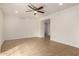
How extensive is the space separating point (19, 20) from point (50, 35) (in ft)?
3.29

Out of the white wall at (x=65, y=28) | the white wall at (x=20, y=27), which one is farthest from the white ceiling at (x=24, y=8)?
the white wall at (x=65, y=28)

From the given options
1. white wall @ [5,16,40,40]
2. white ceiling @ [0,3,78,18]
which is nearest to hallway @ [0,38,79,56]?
white wall @ [5,16,40,40]

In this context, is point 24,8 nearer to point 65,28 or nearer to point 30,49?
point 30,49

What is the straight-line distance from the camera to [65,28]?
2658 millimetres

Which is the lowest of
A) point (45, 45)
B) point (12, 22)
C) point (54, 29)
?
point (45, 45)

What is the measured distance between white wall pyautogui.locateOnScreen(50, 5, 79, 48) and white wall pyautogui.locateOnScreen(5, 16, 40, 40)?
1.66 ft

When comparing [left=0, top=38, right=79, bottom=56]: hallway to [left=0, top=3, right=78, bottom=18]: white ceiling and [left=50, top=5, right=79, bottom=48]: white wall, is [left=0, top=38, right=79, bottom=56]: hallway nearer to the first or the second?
[left=50, top=5, right=79, bottom=48]: white wall

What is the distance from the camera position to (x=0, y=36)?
211 cm

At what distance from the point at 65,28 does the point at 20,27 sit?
1.21 metres

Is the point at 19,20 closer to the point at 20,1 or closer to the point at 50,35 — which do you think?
the point at 20,1

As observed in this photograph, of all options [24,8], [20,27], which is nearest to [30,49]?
[20,27]

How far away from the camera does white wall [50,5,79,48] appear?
2615 mm

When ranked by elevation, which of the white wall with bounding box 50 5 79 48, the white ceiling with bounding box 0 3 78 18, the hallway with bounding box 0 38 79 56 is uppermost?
the white ceiling with bounding box 0 3 78 18

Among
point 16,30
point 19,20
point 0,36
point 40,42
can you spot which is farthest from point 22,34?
point 40,42
